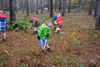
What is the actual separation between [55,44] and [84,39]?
254 centimetres

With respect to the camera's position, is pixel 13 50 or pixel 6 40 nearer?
pixel 13 50

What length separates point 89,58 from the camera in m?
12.2

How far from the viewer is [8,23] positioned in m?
19.3

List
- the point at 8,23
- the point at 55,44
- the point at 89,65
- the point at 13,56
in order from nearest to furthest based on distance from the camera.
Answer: the point at 89,65 < the point at 13,56 < the point at 55,44 < the point at 8,23

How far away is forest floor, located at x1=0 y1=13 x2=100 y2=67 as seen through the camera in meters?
11.2

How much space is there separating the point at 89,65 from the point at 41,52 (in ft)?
9.67

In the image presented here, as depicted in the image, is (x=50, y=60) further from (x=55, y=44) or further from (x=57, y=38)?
(x=57, y=38)

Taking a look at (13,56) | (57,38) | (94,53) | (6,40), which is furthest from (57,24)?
(13,56)

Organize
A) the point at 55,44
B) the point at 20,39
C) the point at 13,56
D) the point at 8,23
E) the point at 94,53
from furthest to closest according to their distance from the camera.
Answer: the point at 8,23
the point at 20,39
the point at 55,44
the point at 94,53
the point at 13,56

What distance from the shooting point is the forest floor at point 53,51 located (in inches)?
440

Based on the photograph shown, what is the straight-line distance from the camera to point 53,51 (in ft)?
43.5

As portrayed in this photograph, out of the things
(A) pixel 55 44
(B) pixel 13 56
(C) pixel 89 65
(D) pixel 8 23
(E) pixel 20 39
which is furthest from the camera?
→ (D) pixel 8 23

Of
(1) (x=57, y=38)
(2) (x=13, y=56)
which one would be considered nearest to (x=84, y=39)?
(1) (x=57, y=38)

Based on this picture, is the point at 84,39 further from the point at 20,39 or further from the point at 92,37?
the point at 20,39
